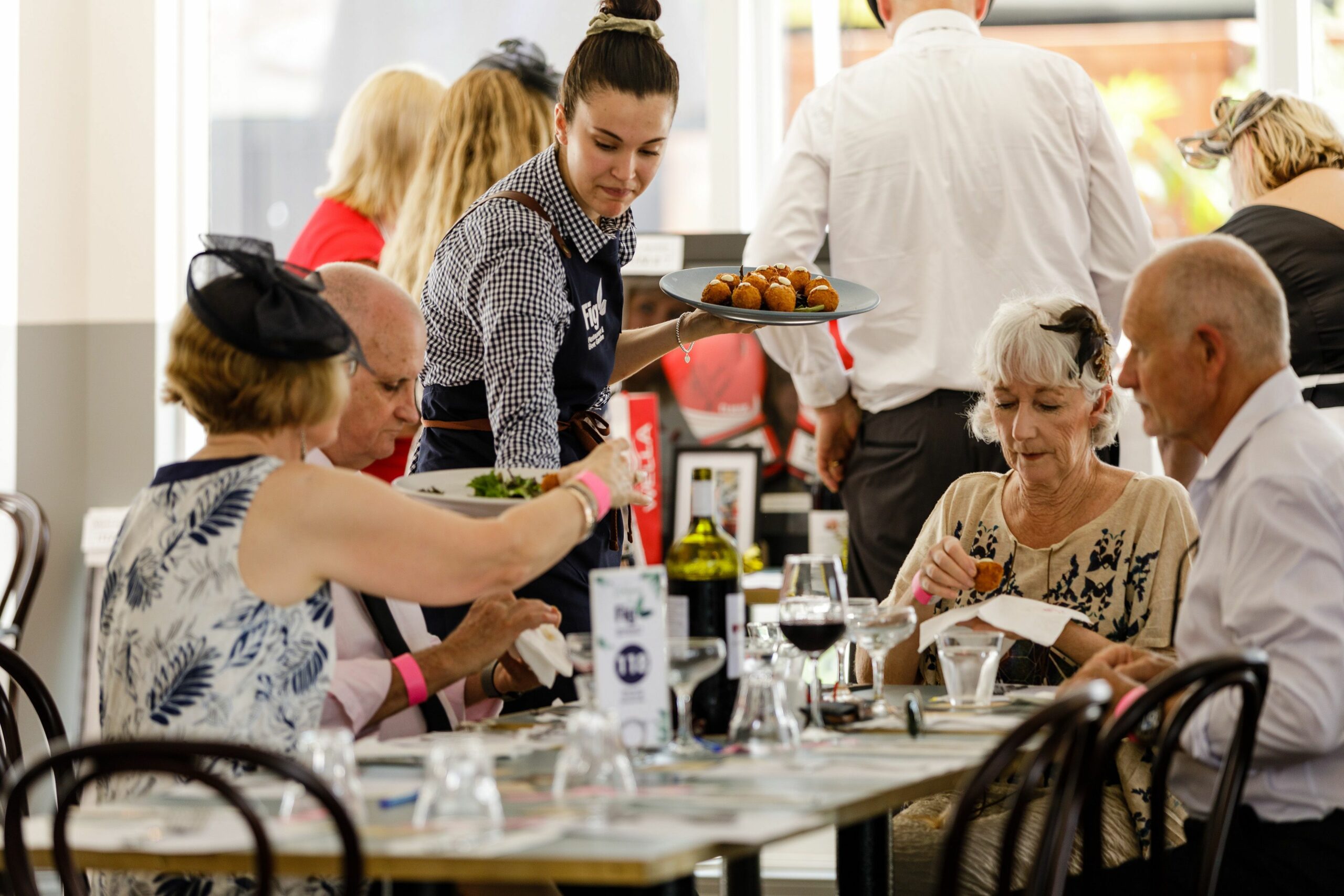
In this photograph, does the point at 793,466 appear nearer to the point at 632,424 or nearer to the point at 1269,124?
the point at 632,424

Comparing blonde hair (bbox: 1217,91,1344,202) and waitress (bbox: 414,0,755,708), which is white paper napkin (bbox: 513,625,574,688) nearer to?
waitress (bbox: 414,0,755,708)

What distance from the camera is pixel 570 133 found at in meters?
2.41

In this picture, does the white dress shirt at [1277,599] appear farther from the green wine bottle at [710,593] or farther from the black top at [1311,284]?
the black top at [1311,284]

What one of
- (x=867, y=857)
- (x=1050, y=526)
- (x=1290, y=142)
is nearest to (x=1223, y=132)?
(x=1290, y=142)

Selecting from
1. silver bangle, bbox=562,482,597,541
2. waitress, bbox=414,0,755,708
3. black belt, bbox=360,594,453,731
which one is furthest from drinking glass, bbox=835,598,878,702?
black belt, bbox=360,594,453,731

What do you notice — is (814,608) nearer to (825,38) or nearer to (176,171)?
(825,38)

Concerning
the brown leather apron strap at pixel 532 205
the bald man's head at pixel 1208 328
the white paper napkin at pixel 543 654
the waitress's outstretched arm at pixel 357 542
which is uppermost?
the brown leather apron strap at pixel 532 205

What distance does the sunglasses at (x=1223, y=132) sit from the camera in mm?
3240

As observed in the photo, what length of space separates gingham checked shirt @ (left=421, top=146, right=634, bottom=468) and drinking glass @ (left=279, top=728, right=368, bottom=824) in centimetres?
90

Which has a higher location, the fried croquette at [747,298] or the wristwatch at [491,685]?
the fried croquette at [747,298]

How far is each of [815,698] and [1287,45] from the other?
326cm

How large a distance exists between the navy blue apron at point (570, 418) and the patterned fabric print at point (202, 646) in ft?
2.58

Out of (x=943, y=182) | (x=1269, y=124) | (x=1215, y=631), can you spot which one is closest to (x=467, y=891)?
(x=1215, y=631)

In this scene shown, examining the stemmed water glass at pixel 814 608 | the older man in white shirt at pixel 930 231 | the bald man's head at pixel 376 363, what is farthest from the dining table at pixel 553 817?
the older man in white shirt at pixel 930 231
